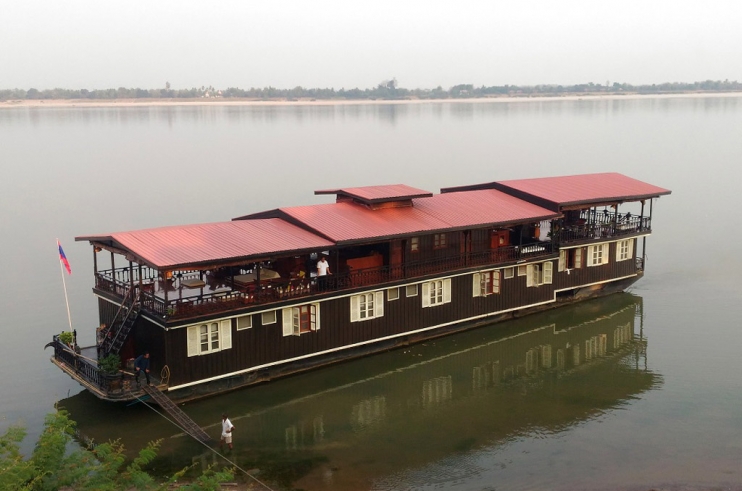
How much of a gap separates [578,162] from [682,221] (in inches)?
1387

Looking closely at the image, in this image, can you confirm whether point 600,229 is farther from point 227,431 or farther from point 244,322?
point 227,431

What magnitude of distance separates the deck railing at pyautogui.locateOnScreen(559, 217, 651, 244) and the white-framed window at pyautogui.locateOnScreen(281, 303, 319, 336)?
13.4 m

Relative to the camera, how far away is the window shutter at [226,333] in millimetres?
26281

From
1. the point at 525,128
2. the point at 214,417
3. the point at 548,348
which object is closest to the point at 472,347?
the point at 548,348

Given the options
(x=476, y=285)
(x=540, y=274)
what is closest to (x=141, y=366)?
(x=476, y=285)

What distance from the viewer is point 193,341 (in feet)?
84.4

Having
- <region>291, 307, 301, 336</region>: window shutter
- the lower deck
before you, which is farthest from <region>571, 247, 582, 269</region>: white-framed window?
<region>291, 307, 301, 336</region>: window shutter

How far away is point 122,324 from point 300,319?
5.96 m

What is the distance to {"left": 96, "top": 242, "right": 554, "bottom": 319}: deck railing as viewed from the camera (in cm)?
2584

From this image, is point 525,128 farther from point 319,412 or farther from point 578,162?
point 319,412

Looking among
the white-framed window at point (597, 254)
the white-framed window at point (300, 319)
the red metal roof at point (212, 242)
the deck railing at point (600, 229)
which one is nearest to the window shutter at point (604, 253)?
the white-framed window at point (597, 254)

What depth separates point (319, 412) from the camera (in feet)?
89.0

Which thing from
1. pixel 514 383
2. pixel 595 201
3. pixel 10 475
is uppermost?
pixel 595 201

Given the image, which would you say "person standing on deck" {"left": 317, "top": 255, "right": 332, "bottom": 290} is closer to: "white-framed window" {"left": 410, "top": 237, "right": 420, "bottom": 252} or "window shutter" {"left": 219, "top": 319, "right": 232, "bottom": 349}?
"window shutter" {"left": 219, "top": 319, "right": 232, "bottom": 349}
